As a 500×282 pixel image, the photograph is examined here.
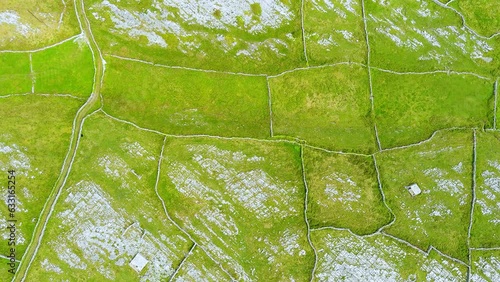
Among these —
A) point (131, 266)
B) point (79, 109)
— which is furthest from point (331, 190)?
point (79, 109)

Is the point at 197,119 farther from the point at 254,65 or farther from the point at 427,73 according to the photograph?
the point at 427,73

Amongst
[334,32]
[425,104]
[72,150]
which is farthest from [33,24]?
[425,104]

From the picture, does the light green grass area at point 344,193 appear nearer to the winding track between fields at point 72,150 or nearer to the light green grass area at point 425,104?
the light green grass area at point 425,104

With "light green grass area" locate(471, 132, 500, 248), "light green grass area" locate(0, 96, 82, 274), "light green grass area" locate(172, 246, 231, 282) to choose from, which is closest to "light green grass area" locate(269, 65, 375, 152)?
"light green grass area" locate(471, 132, 500, 248)

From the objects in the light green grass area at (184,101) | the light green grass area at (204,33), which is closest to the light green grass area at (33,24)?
the light green grass area at (204,33)

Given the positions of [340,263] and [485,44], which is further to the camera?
[485,44]

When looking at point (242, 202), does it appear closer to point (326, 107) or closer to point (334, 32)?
point (326, 107)

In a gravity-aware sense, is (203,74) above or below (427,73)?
above
